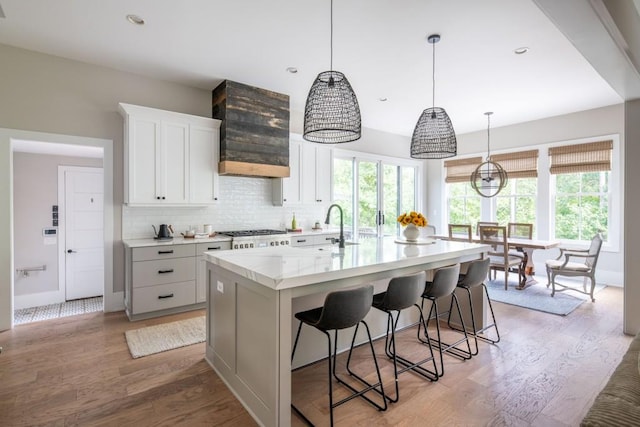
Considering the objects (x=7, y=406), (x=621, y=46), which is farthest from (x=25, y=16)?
(x=621, y=46)

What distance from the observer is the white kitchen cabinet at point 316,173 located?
5.33 m

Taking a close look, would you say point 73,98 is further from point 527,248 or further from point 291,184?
point 527,248

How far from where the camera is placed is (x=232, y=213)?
16.0 ft

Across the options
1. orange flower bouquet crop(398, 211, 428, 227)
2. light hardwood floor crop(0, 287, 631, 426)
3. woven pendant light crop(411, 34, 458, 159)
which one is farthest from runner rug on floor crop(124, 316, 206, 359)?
woven pendant light crop(411, 34, 458, 159)

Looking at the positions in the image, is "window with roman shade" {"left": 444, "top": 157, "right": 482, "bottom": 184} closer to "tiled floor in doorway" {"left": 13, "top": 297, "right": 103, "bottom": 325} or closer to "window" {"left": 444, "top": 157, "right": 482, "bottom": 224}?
"window" {"left": 444, "top": 157, "right": 482, "bottom": 224}

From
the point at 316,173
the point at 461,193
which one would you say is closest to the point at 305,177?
the point at 316,173

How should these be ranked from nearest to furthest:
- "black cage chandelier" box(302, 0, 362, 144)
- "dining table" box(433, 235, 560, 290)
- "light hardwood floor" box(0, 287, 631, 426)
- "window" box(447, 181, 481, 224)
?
"light hardwood floor" box(0, 287, 631, 426) < "black cage chandelier" box(302, 0, 362, 144) < "dining table" box(433, 235, 560, 290) < "window" box(447, 181, 481, 224)

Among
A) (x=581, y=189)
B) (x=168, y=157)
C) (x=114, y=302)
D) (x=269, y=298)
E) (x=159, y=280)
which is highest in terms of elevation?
(x=168, y=157)

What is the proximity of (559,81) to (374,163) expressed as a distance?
3345 millimetres

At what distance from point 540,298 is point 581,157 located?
2835 mm

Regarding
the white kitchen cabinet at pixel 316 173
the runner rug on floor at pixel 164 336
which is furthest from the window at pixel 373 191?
the runner rug on floor at pixel 164 336

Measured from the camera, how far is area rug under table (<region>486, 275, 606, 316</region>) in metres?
4.18

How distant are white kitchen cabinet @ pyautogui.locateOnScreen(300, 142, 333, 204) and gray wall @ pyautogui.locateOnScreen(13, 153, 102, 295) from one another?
3472mm

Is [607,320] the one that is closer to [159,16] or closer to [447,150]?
[447,150]
